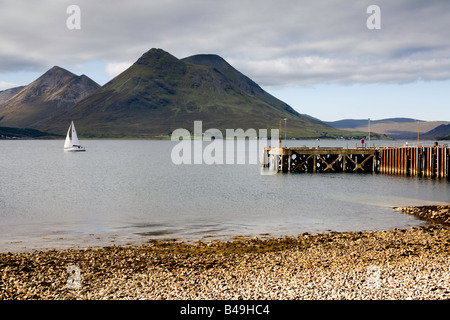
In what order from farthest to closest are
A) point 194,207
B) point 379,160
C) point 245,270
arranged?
point 379,160 → point 194,207 → point 245,270

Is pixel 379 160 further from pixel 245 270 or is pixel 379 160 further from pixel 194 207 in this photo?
pixel 245 270

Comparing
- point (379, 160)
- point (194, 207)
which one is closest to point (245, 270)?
point (194, 207)

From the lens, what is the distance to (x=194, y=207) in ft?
134

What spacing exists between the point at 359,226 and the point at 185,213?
14053mm

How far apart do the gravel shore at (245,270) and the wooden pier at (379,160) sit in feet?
143

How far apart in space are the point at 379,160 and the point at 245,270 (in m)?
66.7

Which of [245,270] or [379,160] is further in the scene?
[379,160]

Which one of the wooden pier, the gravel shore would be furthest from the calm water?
the gravel shore

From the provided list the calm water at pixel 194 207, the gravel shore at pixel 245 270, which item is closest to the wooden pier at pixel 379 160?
the calm water at pixel 194 207

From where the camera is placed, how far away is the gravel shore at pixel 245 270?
14.1m

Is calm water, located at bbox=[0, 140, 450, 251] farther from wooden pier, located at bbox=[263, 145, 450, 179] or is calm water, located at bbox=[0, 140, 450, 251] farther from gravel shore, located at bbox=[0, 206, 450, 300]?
gravel shore, located at bbox=[0, 206, 450, 300]

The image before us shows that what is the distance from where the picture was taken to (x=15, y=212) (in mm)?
37594

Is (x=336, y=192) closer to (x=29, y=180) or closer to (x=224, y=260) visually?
(x=224, y=260)
